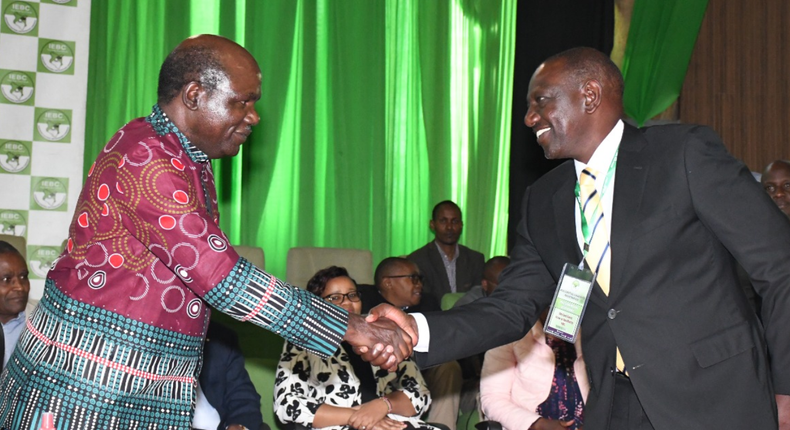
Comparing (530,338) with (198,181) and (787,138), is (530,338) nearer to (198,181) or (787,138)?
(198,181)

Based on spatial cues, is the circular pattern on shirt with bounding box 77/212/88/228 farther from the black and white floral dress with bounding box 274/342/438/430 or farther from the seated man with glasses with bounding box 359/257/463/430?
the seated man with glasses with bounding box 359/257/463/430

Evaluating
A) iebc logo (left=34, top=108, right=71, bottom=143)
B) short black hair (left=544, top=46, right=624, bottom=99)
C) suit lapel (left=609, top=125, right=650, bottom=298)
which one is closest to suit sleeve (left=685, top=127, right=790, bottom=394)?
suit lapel (left=609, top=125, right=650, bottom=298)

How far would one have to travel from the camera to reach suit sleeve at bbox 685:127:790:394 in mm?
2352

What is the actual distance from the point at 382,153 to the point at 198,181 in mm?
6300

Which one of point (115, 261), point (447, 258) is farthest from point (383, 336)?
point (447, 258)

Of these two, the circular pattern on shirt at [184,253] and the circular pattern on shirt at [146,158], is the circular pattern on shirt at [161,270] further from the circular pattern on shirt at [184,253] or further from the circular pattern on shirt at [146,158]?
the circular pattern on shirt at [146,158]

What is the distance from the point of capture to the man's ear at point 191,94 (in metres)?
2.36

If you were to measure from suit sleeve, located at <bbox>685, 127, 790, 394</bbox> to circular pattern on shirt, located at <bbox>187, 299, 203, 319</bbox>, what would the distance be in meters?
1.42

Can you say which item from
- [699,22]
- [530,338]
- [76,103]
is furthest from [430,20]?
[530,338]

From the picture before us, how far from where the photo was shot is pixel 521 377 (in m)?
→ 4.71

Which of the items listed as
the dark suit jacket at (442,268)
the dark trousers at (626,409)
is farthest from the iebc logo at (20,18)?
the dark trousers at (626,409)

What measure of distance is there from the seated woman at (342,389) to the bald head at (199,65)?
7.83 ft

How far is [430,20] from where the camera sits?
8836mm

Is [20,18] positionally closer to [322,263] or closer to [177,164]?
[322,263]
